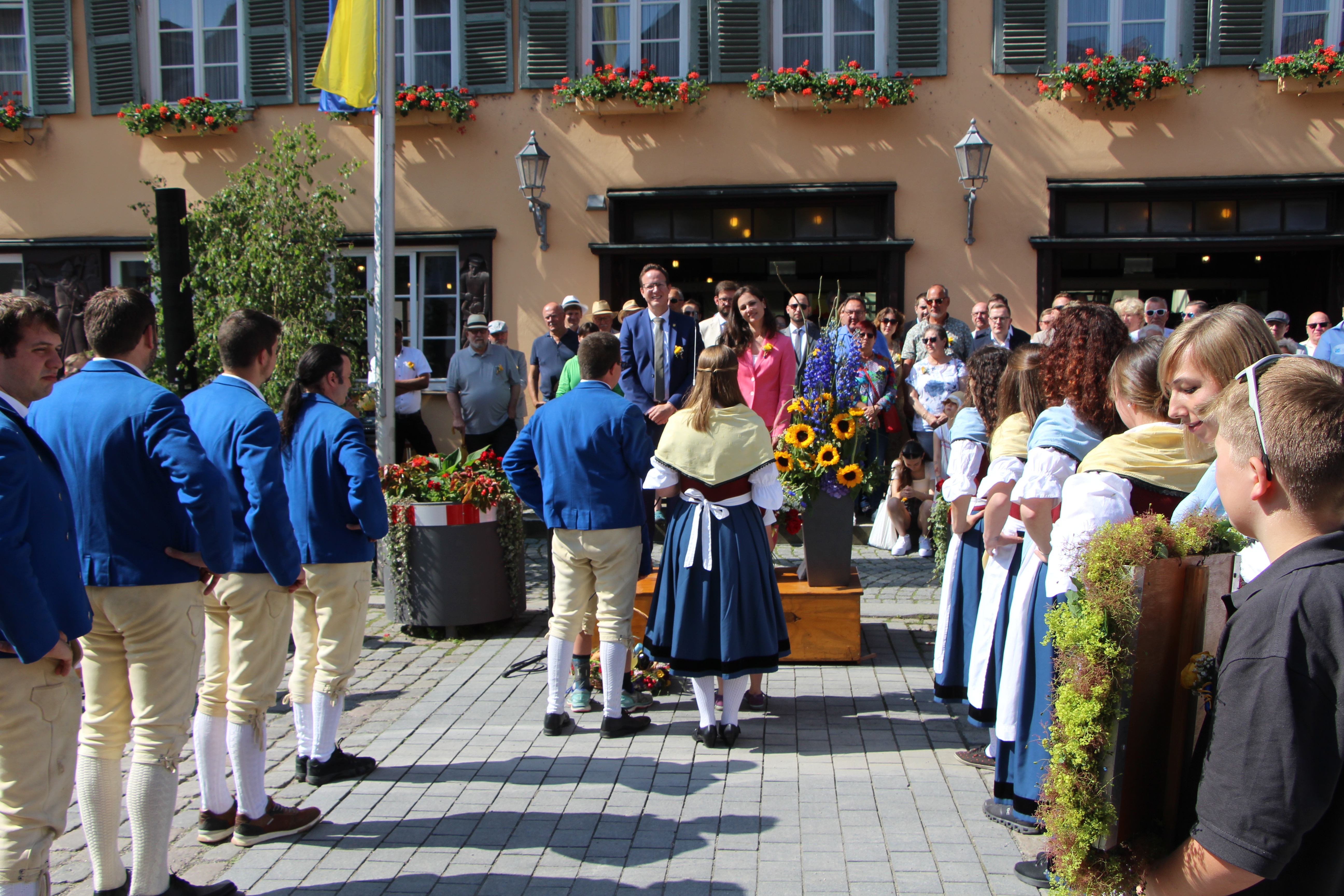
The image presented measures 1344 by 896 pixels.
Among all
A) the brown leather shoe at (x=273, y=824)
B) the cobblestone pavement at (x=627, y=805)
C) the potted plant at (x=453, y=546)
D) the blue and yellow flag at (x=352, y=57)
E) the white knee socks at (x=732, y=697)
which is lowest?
the cobblestone pavement at (x=627, y=805)

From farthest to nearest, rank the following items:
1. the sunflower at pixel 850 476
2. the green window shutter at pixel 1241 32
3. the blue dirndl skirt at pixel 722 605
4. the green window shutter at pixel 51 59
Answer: the green window shutter at pixel 51 59 → the green window shutter at pixel 1241 32 → the sunflower at pixel 850 476 → the blue dirndl skirt at pixel 722 605

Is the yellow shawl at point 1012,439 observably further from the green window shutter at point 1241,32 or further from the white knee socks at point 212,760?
the green window shutter at point 1241,32

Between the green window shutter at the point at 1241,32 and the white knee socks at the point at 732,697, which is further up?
the green window shutter at the point at 1241,32

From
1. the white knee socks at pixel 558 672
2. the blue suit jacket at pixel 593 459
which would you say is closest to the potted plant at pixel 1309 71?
the blue suit jacket at pixel 593 459

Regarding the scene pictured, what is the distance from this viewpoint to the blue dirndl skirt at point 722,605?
15.8ft

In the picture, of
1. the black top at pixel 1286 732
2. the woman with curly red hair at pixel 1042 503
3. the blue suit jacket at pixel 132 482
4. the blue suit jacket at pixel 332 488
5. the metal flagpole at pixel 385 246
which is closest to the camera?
the black top at pixel 1286 732

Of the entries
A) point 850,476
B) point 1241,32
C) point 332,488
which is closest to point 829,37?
point 1241,32

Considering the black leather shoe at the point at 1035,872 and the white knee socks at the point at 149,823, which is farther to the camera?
the black leather shoe at the point at 1035,872

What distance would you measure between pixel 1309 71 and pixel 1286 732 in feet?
38.0

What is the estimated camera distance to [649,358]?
7.90 metres

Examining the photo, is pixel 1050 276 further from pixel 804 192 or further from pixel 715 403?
pixel 715 403

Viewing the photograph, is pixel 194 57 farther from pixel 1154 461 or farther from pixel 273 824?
pixel 1154 461

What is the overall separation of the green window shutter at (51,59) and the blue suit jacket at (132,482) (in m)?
11.7

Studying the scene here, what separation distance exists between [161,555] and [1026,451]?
3094 mm
